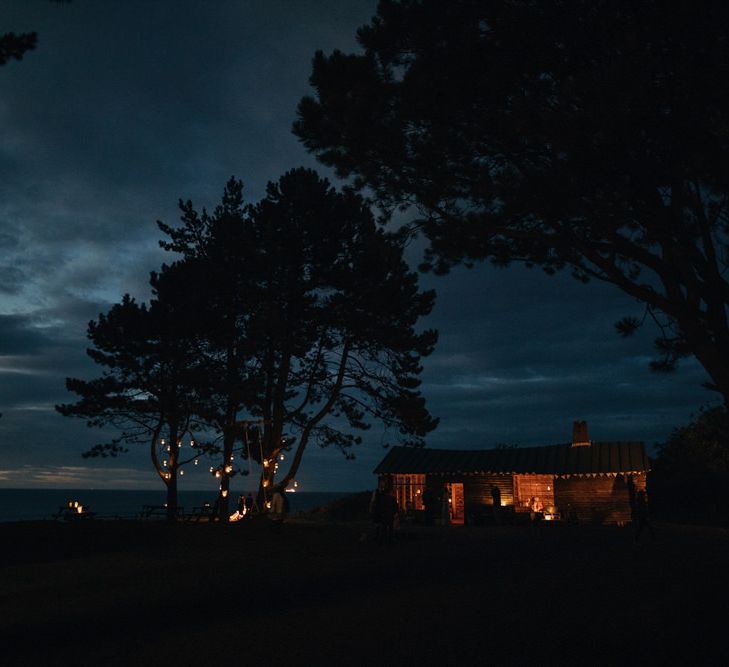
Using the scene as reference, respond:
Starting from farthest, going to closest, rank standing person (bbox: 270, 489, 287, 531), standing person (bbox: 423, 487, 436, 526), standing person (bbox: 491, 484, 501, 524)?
1. standing person (bbox: 423, 487, 436, 526)
2. standing person (bbox: 491, 484, 501, 524)
3. standing person (bbox: 270, 489, 287, 531)

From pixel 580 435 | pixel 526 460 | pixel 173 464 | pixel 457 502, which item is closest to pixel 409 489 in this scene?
pixel 457 502

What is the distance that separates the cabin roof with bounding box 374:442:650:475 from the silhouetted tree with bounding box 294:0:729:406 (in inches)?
755

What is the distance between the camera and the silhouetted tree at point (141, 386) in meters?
26.9

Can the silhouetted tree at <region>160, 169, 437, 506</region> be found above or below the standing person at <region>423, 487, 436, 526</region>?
above

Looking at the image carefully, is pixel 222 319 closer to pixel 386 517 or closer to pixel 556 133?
pixel 386 517

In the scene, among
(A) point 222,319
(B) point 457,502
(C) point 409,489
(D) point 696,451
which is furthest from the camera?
(D) point 696,451

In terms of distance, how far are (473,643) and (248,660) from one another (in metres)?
2.05

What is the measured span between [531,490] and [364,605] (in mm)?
23844

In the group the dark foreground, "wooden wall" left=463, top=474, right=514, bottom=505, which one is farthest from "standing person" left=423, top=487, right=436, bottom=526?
the dark foreground

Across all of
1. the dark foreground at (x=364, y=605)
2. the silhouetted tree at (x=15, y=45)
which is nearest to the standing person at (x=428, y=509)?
the dark foreground at (x=364, y=605)

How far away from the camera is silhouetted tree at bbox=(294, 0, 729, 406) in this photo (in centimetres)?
804

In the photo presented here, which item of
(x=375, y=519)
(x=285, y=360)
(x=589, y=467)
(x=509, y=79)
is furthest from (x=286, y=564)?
(x=589, y=467)

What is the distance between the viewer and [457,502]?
3070 cm

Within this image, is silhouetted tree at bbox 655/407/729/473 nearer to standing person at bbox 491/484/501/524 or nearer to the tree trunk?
standing person at bbox 491/484/501/524
